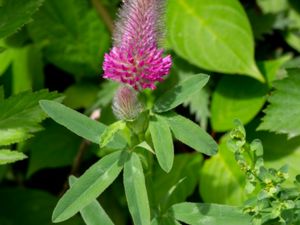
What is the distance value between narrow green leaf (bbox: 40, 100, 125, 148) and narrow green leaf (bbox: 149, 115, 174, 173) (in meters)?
0.09

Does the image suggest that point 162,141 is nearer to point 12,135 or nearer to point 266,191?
point 266,191

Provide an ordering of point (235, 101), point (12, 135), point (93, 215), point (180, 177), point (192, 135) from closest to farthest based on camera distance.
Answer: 1. point (192, 135)
2. point (93, 215)
3. point (12, 135)
4. point (180, 177)
5. point (235, 101)

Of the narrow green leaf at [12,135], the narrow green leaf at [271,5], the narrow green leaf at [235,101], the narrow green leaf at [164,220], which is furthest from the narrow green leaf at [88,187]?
the narrow green leaf at [271,5]

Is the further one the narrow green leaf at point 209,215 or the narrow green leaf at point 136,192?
the narrow green leaf at point 209,215

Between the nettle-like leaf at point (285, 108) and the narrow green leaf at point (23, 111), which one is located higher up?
the narrow green leaf at point (23, 111)

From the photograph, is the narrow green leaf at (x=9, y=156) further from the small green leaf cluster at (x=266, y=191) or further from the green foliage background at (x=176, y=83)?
the small green leaf cluster at (x=266, y=191)

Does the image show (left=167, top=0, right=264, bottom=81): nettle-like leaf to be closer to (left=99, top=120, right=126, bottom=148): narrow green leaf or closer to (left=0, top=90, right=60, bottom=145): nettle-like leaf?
(left=0, top=90, right=60, bottom=145): nettle-like leaf

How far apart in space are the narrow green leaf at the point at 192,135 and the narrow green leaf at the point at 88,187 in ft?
0.40

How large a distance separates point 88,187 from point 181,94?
27cm

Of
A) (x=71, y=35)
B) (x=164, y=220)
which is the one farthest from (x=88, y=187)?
(x=71, y=35)

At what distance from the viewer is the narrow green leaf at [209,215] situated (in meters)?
1.31

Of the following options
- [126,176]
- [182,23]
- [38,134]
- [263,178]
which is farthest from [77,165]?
[263,178]

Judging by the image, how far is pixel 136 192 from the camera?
122 centimetres

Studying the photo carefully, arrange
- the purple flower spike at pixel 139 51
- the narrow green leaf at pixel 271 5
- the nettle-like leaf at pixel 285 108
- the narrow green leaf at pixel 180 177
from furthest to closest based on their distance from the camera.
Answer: the narrow green leaf at pixel 271 5
the narrow green leaf at pixel 180 177
the nettle-like leaf at pixel 285 108
the purple flower spike at pixel 139 51
